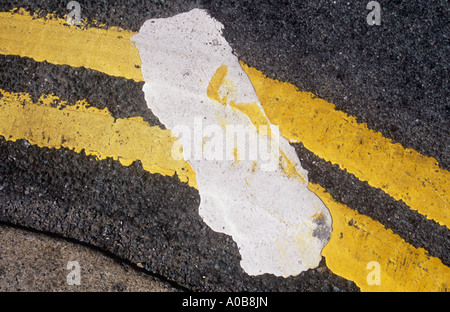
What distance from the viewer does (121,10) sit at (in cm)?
234

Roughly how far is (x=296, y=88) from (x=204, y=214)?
3.17ft

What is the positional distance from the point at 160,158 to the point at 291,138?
0.81 metres

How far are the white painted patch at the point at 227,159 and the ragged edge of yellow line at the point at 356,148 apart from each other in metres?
0.11

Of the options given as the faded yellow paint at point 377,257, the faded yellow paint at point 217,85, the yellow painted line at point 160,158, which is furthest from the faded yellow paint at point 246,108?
the faded yellow paint at point 377,257

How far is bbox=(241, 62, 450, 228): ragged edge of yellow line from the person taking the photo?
2156 mm

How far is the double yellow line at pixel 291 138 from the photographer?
→ 6.96ft

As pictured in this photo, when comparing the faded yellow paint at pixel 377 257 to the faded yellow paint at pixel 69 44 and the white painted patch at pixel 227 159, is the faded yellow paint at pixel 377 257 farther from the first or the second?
the faded yellow paint at pixel 69 44

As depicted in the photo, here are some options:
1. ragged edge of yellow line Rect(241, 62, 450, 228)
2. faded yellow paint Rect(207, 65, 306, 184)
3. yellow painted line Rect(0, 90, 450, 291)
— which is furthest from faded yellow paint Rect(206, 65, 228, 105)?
yellow painted line Rect(0, 90, 450, 291)

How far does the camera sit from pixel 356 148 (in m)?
2.21

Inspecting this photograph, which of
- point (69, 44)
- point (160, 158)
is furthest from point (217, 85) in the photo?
point (69, 44)

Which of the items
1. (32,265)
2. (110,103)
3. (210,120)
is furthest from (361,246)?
(32,265)

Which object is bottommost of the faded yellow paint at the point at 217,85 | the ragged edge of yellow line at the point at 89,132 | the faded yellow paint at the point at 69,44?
the ragged edge of yellow line at the point at 89,132

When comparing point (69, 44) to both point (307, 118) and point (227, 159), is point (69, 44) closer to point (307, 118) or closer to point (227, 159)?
point (227, 159)

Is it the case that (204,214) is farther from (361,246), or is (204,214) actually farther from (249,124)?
(361,246)
